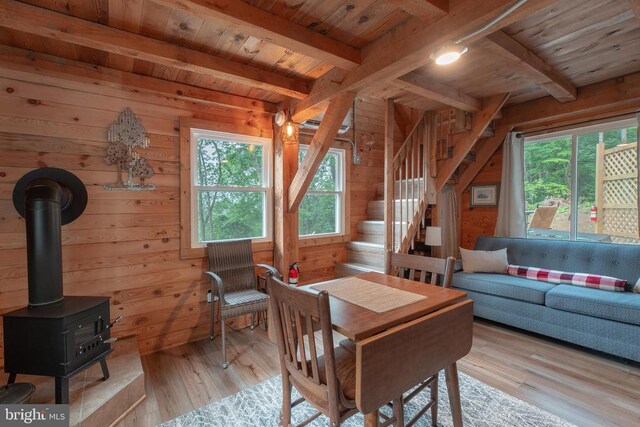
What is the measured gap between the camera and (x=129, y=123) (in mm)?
2434

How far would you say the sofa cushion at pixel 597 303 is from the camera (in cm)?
229

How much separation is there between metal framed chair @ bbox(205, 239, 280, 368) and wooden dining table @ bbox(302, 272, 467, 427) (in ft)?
3.38

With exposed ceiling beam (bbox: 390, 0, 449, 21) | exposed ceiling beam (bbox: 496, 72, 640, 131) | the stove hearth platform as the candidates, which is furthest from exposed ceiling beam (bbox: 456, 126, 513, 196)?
the stove hearth platform

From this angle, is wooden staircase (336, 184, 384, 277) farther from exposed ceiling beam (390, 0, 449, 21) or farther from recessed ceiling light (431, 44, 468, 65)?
exposed ceiling beam (390, 0, 449, 21)

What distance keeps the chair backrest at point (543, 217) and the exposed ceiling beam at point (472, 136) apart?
4.25 ft

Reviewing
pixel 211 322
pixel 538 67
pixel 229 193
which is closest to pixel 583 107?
pixel 538 67

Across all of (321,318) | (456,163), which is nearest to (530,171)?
(456,163)

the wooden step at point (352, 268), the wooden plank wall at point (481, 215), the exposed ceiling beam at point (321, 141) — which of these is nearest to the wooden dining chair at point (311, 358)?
the exposed ceiling beam at point (321, 141)

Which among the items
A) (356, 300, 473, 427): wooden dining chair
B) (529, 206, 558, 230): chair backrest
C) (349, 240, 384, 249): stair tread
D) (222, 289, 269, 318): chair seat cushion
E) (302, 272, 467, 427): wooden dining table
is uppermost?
(529, 206, 558, 230): chair backrest

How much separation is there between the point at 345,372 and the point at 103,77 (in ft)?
8.97

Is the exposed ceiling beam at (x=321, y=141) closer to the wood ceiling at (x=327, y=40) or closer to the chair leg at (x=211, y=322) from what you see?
the wood ceiling at (x=327, y=40)

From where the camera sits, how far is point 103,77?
7.66 ft

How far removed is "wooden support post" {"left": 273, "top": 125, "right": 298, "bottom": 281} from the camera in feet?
10.1

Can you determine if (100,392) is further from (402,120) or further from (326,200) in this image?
(402,120)
